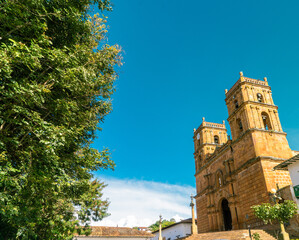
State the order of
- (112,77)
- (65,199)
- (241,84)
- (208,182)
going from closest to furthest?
1. (65,199)
2. (112,77)
3. (241,84)
4. (208,182)

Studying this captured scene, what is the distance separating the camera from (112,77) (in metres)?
10.4

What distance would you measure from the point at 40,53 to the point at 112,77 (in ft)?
13.9

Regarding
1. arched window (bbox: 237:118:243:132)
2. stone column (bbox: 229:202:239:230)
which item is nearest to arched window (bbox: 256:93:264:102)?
arched window (bbox: 237:118:243:132)

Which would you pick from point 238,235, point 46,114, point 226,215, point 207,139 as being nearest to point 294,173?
point 238,235

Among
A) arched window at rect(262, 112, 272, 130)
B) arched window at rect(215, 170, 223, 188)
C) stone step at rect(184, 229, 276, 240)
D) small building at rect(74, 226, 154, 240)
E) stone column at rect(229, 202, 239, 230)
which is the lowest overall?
stone step at rect(184, 229, 276, 240)

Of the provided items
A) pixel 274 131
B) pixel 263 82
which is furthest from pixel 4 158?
pixel 263 82

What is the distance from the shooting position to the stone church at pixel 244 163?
65.7 feet

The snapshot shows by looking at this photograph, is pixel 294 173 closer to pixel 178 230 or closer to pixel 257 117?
pixel 257 117

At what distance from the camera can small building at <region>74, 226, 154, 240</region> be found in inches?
1276

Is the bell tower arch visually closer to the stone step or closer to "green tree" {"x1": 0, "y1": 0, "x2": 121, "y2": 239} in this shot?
the stone step

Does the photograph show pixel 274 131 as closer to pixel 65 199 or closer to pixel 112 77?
pixel 112 77

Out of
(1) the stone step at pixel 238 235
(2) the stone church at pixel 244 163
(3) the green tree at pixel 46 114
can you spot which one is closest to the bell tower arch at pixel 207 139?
(2) the stone church at pixel 244 163

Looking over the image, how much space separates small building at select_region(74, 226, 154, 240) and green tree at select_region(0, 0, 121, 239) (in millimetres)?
26819

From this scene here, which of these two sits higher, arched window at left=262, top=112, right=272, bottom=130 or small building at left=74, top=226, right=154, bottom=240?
arched window at left=262, top=112, right=272, bottom=130
